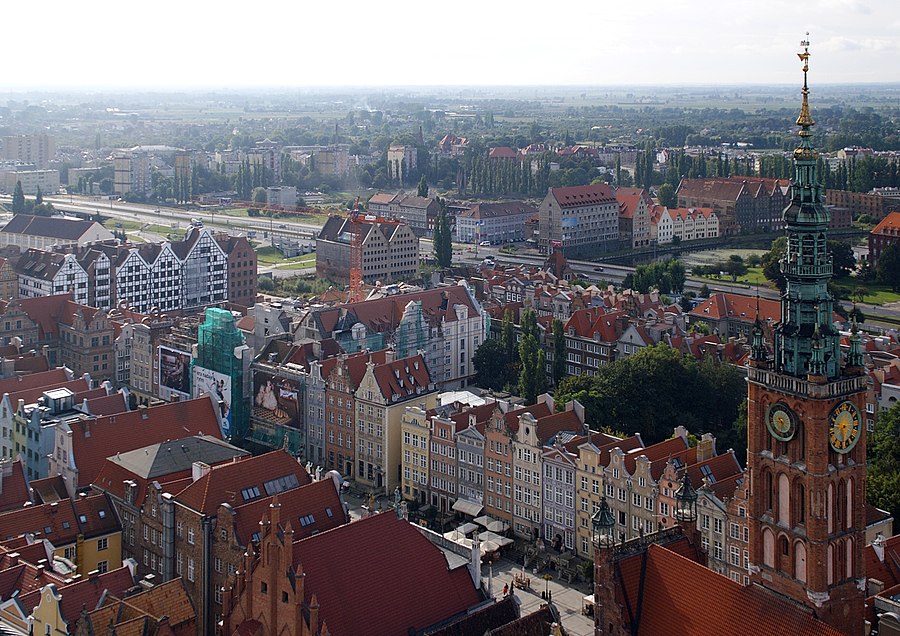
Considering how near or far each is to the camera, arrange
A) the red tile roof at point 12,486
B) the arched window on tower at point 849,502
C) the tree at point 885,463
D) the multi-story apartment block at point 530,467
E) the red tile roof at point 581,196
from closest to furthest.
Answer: the arched window on tower at point 849,502 < the red tile roof at point 12,486 < the tree at point 885,463 < the multi-story apartment block at point 530,467 < the red tile roof at point 581,196

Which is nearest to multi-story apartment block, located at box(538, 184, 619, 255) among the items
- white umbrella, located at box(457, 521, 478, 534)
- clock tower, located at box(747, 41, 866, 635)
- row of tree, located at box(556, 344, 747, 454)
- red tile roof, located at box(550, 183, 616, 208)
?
red tile roof, located at box(550, 183, 616, 208)

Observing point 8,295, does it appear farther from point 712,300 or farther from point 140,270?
point 712,300

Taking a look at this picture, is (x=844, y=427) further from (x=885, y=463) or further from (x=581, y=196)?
(x=581, y=196)

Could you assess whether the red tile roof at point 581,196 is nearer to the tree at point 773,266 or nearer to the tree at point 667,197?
the tree at point 667,197

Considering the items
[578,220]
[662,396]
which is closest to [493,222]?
[578,220]

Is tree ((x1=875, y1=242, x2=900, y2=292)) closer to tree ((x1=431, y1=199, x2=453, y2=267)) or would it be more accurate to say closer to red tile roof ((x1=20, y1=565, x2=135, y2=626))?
tree ((x1=431, y1=199, x2=453, y2=267))

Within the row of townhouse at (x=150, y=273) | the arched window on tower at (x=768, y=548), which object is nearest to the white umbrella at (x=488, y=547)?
the arched window on tower at (x=768, y=548)
